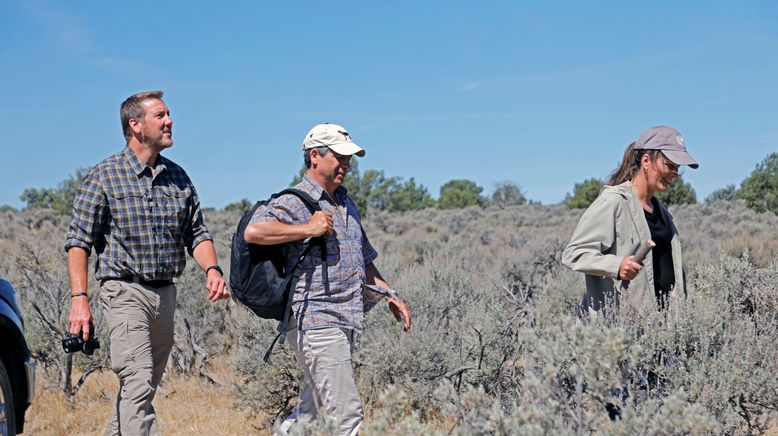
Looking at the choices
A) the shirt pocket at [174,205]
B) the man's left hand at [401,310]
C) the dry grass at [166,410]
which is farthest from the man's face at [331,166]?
the dry grass at [166,410]

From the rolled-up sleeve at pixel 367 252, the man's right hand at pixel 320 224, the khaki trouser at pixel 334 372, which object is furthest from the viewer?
the rolled-up sleeve at pixel 367 252

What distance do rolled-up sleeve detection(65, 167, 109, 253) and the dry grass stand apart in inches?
84.6

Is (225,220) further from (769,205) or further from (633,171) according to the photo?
(633,171)

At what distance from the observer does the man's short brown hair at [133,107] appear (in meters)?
4.25

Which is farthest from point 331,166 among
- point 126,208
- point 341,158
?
point 126,208

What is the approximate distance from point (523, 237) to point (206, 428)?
1393 centimetres

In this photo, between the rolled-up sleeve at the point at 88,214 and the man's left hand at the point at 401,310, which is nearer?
the rolled-up sleeve at the point at 88,214

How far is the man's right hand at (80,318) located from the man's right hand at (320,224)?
1.23 metres

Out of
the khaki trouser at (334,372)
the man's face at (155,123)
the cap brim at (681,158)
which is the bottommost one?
the khaki trouser at (334,372)

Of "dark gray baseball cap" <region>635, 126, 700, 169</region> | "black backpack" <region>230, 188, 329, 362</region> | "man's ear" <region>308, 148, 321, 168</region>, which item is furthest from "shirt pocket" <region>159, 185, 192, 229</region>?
"dark gray baseball cap" <region>635, 126, 700, 169</region>

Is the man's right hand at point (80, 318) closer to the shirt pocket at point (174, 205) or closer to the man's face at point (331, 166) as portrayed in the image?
the shirt pocket at point (174, 205)

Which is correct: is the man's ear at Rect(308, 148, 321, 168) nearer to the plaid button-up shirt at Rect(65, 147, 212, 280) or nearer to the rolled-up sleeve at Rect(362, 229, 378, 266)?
the rolled-up sleeve at Rect(362, 229, 378, 266)

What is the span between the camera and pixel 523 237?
1902cm

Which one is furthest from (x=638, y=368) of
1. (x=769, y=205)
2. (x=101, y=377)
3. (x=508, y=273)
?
(x=769, y=205)
